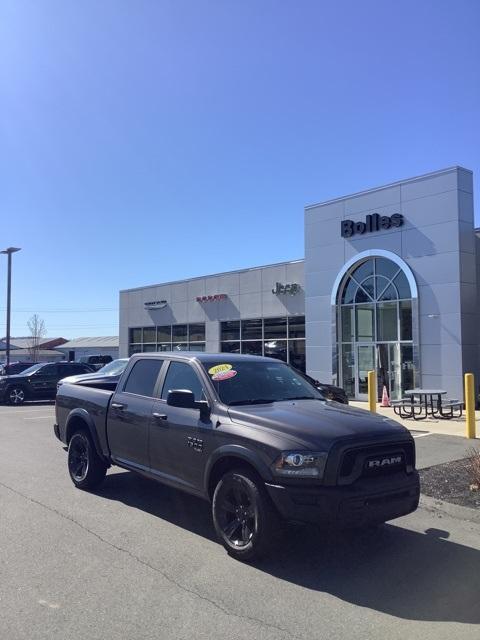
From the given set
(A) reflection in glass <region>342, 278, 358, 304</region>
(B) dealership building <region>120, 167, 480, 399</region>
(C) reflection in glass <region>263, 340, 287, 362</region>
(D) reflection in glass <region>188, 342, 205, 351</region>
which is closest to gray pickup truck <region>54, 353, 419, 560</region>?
(B) dealership building <region>120, 167, 480, 399</region>

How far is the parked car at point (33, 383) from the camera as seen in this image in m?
20.8

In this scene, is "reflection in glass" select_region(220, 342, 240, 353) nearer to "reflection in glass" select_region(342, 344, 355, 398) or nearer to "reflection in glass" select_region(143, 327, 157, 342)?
"reflection in glass" select_region(143, 327, 157, 342)

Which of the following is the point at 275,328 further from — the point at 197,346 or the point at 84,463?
the point at 84,463

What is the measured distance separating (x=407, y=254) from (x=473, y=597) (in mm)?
15879

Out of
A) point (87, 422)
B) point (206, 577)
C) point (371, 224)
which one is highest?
point (371, 224)

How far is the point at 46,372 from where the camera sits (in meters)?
21.6

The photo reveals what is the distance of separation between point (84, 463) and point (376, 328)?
14.6 meters

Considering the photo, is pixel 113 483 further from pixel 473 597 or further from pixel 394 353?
pixel 394 353

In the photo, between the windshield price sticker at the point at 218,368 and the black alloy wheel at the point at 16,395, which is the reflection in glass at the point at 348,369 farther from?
the windshield price sticker at the point at 218,368

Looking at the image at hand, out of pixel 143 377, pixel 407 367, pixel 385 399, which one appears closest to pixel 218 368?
pixel 143 377

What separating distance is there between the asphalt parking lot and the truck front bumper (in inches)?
19.1

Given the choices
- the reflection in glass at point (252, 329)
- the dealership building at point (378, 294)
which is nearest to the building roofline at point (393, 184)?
the dealership building at point (378, 294)

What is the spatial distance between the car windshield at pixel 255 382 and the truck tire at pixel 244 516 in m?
0.85

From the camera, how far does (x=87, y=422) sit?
7441 millimetres
